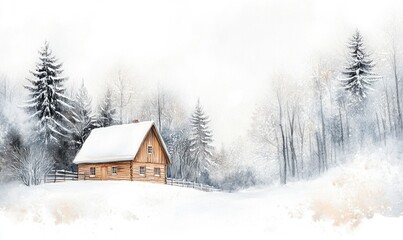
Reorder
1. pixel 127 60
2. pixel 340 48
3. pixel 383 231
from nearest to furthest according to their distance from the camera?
pixel 383 231
pixel 340 48
pixel 127 60

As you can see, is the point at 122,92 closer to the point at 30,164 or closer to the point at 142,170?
the point at 142,170

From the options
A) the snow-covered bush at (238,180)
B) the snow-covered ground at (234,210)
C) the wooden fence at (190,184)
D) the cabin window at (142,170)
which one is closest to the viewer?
the snow-covered ground at (234,210)

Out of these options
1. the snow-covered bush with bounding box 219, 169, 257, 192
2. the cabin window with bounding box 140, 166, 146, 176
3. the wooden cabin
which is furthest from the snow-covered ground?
the cabin window with bounding box 140, 166, 146, 176

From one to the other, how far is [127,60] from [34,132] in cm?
190

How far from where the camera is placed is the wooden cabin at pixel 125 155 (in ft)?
27.1

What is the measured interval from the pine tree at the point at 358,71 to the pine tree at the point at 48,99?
4.45m

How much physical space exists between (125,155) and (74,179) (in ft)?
3.37

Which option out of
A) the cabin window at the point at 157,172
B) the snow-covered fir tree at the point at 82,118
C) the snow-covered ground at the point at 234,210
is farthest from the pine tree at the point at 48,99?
the cabin window at the point at 157,172

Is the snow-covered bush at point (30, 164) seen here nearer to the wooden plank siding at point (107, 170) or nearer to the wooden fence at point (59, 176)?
the wooden fence at point (59, 176)

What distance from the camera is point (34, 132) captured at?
8219mm

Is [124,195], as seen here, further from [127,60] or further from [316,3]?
[316,3]

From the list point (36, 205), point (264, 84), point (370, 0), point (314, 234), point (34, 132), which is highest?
point (370, 0)

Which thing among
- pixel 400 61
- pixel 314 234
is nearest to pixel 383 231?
pixel 314 234

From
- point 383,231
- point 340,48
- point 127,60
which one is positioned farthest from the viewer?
point 127,60
